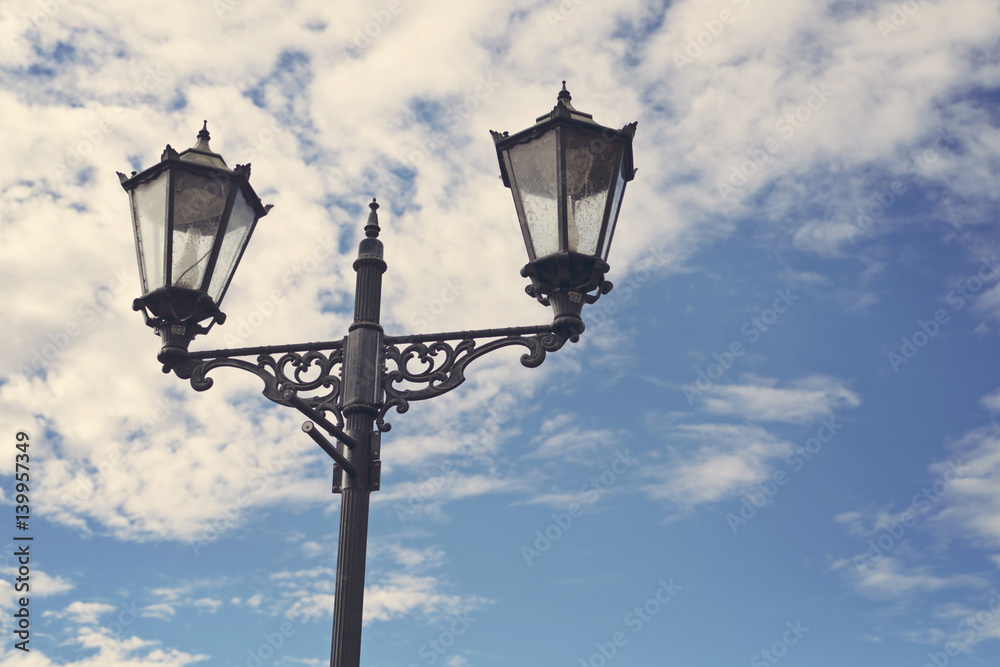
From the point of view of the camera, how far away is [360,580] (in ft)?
15.2

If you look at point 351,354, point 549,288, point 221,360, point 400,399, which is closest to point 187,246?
point 221,360

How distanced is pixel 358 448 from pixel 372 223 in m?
1.41

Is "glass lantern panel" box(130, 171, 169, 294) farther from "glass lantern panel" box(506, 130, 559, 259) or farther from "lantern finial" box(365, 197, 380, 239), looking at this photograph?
"glass lantern panel" box(506, 130, 559, 259)

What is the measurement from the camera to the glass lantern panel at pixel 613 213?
498 centimetres

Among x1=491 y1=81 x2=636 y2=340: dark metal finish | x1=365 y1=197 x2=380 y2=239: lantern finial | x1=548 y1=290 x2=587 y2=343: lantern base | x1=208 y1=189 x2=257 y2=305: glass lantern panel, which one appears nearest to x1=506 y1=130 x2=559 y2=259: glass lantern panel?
x1=491 y1=81 x2=636 y2=340: dark metal finish

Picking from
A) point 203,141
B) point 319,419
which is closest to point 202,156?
point 203,141

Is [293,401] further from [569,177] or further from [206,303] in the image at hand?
[569,177]

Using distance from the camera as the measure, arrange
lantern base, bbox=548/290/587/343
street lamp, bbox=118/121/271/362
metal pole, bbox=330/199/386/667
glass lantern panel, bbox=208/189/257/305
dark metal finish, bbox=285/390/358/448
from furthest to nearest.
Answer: glass lantern panel, bbox=208/189/257/305 → street lamp, bbox=118/121/271/362 → lantern base, bbox=548/290/587/343 → dark metal finish, bbox=285/390/358/448 → metal pole, bbox=330/199/386/667

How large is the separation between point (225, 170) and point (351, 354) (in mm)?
1282

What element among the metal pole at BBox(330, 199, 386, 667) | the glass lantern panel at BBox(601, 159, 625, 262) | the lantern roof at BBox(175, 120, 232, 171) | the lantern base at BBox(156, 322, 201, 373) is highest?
the lantern roof at BBox(175, 120, 232, 171)

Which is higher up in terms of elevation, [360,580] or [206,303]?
[206,303]

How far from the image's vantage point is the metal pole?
14.9 ft

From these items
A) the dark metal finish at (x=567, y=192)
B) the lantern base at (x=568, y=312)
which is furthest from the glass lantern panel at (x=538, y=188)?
the lantern base at (x=568, y=312)

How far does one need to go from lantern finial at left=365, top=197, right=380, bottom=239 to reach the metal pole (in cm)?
9
